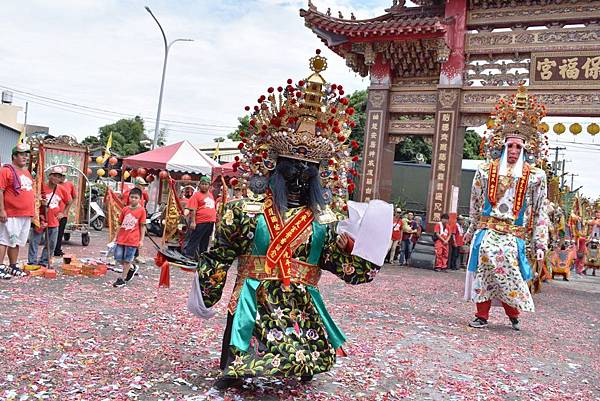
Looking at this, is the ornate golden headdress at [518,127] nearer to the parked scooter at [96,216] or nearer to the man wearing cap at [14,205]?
the man wearing cap at [14,205]

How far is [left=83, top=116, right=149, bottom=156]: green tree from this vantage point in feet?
→ 119

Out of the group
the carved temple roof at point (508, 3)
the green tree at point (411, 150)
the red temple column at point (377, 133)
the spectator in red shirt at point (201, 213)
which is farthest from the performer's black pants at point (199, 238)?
the green tree at point (411, 150)

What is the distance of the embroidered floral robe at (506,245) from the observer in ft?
21.5

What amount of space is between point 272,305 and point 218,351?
1267 mm

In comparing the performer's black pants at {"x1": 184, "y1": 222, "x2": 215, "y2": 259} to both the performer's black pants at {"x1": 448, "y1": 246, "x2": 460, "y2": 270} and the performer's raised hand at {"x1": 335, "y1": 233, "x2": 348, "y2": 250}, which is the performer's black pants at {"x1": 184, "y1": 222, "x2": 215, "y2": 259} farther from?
the performer's raised hand at {"x1": 335, "y1": 233, "x2": 348, "y2": 250}

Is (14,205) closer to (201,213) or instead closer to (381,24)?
(201,213)

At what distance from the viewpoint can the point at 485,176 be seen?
696 centimetres

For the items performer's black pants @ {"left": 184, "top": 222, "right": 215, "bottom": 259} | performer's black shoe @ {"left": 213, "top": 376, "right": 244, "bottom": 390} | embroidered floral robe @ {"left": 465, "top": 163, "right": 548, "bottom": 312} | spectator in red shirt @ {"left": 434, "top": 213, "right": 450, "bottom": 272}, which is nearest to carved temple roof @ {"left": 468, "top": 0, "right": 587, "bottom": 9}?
spectator in red shirt @ {"left": 434, "top": 213, "right": 450, "bottom": 272}

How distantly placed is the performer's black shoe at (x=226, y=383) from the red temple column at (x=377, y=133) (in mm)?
11572

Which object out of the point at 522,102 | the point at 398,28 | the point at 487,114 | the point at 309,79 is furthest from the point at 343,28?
the point at 309,79

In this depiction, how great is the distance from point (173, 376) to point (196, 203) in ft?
23.8

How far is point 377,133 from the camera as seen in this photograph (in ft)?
49.5

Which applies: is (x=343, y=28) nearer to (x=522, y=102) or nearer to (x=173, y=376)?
(x=522, y=102)

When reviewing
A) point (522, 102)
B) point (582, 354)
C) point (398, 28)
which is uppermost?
point (398, 28)
